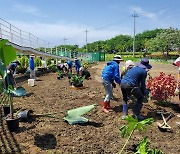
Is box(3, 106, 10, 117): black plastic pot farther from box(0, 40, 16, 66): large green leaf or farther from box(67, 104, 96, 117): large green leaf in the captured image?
box(67, 104, 96, 117): large green leaf

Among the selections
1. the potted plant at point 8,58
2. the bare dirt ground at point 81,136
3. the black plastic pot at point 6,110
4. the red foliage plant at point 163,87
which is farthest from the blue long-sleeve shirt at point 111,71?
the potted plant at point 8,58

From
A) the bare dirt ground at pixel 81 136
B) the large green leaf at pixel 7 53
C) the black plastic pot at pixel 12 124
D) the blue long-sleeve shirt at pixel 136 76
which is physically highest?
the large green leaf at pixel 7 53

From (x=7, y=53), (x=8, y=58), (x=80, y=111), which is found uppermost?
(x=7, y=53)

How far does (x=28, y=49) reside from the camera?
20.5 meters

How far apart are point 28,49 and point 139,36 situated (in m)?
106

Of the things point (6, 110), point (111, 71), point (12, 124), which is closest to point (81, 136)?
point (12, 124)

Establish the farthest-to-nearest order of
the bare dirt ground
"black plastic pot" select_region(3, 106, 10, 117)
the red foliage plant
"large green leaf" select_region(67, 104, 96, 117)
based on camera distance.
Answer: the red foliage plant, "black plastic pot" select_region(3, 106, 10, 117), "large green leaf" select_region(67, 104, 96, 117), the bare dirt ground

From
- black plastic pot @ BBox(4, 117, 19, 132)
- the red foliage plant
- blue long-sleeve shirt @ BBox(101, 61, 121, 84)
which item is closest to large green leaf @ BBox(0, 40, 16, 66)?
black plastic pot @ BBox(4, 117, 19, 132)

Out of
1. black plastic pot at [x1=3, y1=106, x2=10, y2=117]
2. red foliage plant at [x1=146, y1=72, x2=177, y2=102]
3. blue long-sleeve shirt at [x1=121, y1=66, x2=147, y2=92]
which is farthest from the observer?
red foliage plant at [x1=146, y1=72, x2=177, y2=102]

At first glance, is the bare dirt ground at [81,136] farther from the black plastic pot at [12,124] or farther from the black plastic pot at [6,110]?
the black plastic pot at [6,110]

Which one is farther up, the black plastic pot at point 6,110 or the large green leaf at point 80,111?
the large green leaf at point 80,111

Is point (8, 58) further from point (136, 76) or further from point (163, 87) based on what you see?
point (163, 87)

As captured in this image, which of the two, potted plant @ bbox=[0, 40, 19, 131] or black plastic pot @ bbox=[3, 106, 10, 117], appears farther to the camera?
black plastic pot @ bbox=[3, 106, 10, 117]

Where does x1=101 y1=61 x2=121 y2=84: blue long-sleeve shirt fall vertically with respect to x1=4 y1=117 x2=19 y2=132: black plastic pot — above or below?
above
